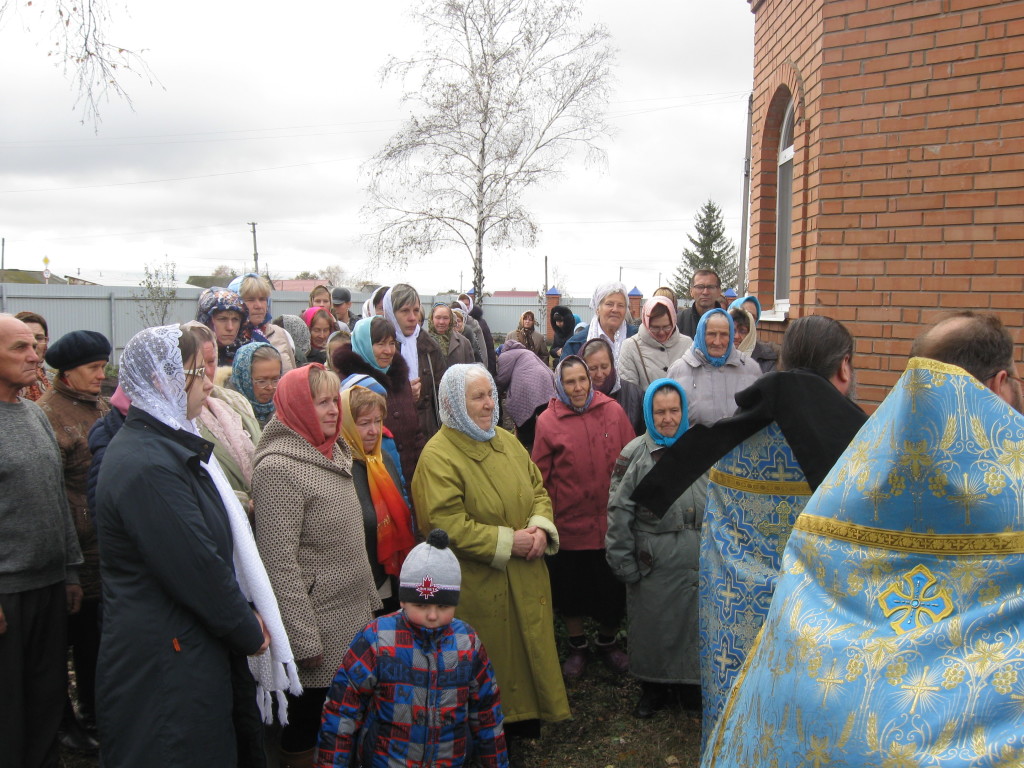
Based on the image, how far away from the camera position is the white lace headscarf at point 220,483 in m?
2.76

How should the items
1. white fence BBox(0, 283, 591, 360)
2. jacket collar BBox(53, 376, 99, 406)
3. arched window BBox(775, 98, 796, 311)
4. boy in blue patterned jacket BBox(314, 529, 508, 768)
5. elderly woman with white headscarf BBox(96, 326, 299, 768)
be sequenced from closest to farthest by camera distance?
elderly woman with white headscarf BBox(96, 326, 299, 768), boy in blue patterned jacket BBox(314, 529, 508, 768), jacket collar BBox(53, 376, 99, 406), arched window BBox(775, 98, 796, 311), white fence BBox(0, 283, 591, 360)

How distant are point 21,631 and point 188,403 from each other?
1.33 meters

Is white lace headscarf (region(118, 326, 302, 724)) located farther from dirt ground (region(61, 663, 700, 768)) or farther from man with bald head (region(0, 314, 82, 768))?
dirt ground (region(61, 663, 700, 768))

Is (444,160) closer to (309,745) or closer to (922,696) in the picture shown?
(309,745)

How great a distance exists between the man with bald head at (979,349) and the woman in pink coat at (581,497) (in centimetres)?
289

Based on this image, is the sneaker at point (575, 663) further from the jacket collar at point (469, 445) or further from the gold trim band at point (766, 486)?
the gold trim band at point (766, 486)

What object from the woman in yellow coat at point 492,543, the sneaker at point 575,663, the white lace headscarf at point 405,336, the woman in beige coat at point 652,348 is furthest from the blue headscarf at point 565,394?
the sneaker at point 575,663

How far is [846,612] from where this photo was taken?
1.53 metres

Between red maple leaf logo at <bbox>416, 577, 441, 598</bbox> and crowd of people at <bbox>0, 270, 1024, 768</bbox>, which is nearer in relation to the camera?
crowd of people at <bbox>0, 270, 1024, 768</bbox>

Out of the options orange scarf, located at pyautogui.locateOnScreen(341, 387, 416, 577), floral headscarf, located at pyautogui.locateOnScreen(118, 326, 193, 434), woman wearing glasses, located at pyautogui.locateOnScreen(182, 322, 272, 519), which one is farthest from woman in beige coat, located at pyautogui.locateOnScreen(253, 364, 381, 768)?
floral headscarf, located at pyautogui.locateOnScreen(118, 326, 193, 434)

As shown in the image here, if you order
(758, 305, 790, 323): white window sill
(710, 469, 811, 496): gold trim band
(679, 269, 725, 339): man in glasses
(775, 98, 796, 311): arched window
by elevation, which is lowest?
(710, 469, 811, 496): gold trim band

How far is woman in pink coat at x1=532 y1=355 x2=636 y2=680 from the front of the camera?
498cm

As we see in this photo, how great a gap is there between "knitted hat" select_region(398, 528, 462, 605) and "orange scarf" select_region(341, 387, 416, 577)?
35.9 inches

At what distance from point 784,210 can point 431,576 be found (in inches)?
199
